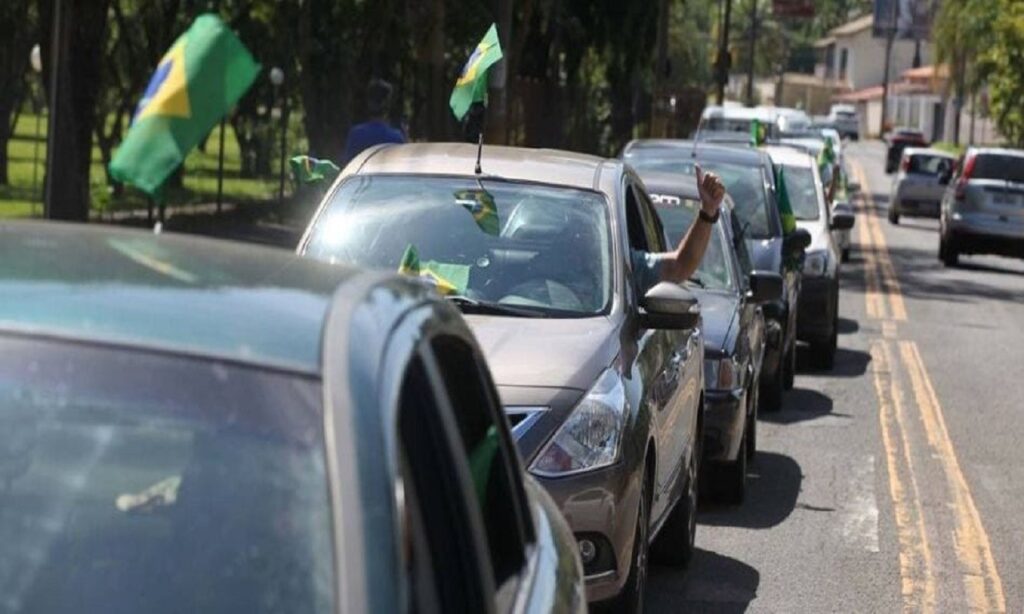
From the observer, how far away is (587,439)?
7.16 meters

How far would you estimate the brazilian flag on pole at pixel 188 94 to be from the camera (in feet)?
12.7

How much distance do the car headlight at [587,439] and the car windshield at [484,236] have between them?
0.99 metres

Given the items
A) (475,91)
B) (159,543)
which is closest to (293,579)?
(159,543)

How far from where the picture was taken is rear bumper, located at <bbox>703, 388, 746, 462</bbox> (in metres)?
10.6

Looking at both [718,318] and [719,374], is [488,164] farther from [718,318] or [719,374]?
[718,318]

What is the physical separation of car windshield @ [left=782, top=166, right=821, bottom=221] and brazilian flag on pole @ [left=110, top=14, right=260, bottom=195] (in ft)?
50.1

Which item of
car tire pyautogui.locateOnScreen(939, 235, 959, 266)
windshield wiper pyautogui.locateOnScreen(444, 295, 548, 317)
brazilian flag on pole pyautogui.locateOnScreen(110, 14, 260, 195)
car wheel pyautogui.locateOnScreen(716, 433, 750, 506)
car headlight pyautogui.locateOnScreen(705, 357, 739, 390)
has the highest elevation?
brazilian flag on pole pyautogui.locateOnScreen(110, 14, 260, 195)

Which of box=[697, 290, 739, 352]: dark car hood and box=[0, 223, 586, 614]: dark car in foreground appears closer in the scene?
box=[0, 223, 586, 614]: dark car in foreground

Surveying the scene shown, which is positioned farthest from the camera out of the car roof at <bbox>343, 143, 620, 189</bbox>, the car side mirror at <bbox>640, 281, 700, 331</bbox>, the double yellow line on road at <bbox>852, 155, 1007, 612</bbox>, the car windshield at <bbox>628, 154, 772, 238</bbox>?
the car windshield at <bbox>628, 154, 772, 238</bbox>

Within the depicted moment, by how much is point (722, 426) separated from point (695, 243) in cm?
164

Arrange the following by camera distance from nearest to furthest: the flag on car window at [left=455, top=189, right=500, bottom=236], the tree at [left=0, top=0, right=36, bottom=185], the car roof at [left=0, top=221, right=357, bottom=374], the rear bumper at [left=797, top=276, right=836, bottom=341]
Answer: the car roof at [left=0, top=221, right=357, bottom=374] < the flag on car window at [left=455, top=189, right=500, bottom=236] < the rear bumper at [left=797, top=276, right=836, bottom=341] < the tree at [left=0, top=0, right=36, bottom=185]

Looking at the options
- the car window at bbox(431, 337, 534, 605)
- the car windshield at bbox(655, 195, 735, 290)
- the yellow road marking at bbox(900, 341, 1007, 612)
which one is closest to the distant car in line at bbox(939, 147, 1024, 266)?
the yellow road marking at bbox(900, 341, 1007, 612)

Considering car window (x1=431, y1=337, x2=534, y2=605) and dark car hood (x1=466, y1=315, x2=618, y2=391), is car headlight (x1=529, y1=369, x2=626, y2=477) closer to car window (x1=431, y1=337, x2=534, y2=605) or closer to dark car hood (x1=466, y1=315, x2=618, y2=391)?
dark car hood (x1=466, y1=315, x2=618, y2=391)

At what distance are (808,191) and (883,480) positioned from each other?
7636 mm
